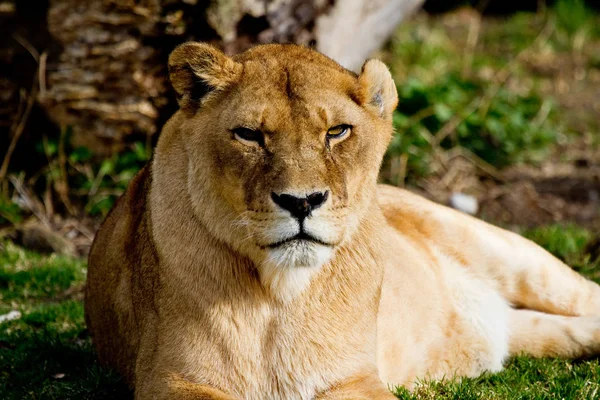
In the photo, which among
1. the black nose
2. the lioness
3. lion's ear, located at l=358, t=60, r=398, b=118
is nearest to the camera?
the black nose

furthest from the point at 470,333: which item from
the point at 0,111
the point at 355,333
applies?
the point at 0,111

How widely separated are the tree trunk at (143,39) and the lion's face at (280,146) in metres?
3.21

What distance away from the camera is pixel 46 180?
809 cm

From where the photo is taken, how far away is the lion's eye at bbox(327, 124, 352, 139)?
12.3 ft

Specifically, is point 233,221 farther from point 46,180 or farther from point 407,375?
point 46,180

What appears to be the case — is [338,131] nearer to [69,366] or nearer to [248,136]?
[248,136]

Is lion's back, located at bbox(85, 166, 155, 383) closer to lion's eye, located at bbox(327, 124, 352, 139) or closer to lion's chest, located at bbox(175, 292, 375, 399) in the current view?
lion's chest, located at bbox(175, 292, 375, 399)

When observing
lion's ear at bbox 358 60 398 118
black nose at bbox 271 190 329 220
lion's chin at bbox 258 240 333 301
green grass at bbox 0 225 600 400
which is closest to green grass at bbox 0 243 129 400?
green grass at bbox 0 225 600 400

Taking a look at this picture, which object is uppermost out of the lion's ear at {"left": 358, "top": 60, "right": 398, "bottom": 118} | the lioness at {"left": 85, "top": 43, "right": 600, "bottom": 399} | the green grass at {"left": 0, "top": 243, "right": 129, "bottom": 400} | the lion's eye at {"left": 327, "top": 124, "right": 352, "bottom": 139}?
the lion's ear at {"left": 358, "top": 60, "right": 398, "bottom": 118}

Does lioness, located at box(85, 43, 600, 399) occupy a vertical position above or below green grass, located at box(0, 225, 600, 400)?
above

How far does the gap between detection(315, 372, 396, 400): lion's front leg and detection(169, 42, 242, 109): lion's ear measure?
1293 millimetres

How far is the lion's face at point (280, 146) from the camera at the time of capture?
3469mm

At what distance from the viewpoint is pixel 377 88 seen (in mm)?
4062

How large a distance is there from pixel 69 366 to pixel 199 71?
1.94m
